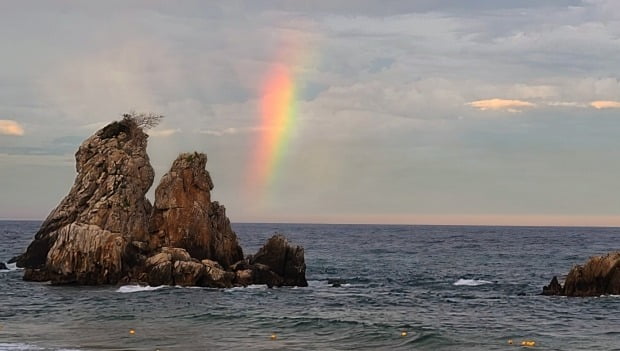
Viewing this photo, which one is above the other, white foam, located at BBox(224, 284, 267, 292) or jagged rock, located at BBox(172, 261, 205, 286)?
jagged rock, located at BBox(172, 261, 205, 286)

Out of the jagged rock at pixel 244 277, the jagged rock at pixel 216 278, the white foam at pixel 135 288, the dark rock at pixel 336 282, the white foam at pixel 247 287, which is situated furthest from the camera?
the dark rock at pixel 336 282

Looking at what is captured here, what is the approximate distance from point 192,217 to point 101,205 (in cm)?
906

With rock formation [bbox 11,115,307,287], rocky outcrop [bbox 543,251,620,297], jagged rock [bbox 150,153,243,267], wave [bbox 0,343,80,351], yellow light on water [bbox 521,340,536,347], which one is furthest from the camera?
jagged rock [bbox 150,153,243,267]

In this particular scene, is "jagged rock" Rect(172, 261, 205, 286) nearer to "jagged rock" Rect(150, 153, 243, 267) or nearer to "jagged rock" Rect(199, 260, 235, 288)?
"jagged rock" Rect(199, 260, 235, 288)

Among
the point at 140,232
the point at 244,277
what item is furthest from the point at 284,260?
the point at 140,232

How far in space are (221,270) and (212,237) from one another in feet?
20.0

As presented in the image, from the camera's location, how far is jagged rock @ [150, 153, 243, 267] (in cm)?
7044

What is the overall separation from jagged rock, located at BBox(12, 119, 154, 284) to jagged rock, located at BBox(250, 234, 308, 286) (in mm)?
11635

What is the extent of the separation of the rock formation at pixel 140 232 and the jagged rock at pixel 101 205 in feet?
0.27

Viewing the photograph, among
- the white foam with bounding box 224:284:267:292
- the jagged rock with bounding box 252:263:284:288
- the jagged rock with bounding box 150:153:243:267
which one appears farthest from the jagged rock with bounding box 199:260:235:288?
the jagged rock with bounding box 150:153:243:267

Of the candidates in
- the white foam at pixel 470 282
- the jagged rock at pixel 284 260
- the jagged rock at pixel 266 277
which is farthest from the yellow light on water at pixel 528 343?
the white foam at pixel 470 282

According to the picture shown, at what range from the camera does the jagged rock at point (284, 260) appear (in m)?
69.7

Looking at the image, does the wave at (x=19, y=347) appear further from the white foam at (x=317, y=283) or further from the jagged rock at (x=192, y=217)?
the white foam at (x=317, y=283)

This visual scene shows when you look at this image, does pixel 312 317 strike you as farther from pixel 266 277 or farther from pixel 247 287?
pixel 266 277
